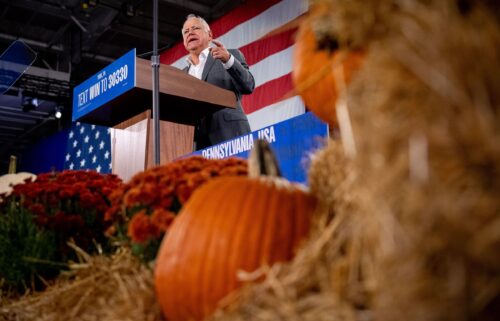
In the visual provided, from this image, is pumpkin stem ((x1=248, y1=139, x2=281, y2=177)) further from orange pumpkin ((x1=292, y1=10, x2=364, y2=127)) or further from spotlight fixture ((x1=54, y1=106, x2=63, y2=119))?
spotlight fixture ((x1=54, y1=106, x2=63, y2=119))

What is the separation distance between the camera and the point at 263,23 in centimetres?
467

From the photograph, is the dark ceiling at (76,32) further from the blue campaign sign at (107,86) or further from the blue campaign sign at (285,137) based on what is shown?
the blue campaign sign at (285,137)

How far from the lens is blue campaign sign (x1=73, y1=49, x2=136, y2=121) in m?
2.06

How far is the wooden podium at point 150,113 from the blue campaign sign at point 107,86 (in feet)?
0.08

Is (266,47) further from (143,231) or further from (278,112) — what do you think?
(143,231)

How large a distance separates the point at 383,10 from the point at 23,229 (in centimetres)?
106

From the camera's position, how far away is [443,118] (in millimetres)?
425

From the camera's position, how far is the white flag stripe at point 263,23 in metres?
4.37

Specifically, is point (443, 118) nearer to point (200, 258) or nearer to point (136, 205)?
point (200, 258)

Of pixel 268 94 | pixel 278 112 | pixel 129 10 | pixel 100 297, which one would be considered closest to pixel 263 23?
pixel 268 94

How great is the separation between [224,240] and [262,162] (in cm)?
18

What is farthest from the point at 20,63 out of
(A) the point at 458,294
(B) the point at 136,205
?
(A) the point at 458,294

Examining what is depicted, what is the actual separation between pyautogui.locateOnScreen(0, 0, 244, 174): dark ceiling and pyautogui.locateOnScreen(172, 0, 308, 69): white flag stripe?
194 cm

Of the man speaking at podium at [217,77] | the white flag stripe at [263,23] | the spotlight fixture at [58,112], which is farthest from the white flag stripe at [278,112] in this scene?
the spotlight fixture at [58,112]
